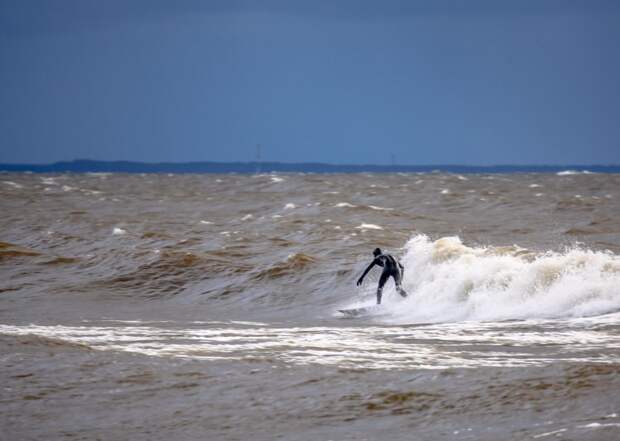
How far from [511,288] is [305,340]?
5.57 meters

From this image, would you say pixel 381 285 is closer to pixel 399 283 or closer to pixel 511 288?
pixel 399 283

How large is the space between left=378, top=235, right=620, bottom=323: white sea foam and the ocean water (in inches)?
1.8

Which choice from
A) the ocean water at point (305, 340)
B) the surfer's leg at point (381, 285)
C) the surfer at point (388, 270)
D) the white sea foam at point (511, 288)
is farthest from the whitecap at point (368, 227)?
the surfer's leg at point (381, 285)

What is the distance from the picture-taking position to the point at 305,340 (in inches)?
651

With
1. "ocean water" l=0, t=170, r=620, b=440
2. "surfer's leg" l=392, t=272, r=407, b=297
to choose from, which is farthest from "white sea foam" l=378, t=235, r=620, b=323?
"surfer's leg" l=392, t=272, r=407, b=297

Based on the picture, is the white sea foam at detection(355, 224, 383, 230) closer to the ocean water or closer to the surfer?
the ocean water

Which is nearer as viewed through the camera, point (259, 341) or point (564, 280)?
point (259, 341)

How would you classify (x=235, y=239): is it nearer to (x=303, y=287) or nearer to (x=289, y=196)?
(x=303, y=287)

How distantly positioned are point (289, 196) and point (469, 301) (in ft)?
187

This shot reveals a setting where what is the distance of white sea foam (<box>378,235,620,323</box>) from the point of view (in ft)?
62.8

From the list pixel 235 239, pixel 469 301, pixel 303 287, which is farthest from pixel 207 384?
pixel 235 239

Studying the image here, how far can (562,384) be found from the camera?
1209 cm

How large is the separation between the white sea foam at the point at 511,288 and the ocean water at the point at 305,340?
0.04 m

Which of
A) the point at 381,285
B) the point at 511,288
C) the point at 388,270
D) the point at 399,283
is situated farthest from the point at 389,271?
the point at 511,288
